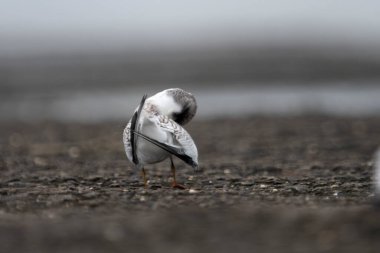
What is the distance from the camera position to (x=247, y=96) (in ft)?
69.2

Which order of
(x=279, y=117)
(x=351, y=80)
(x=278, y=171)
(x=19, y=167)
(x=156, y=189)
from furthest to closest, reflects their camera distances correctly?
(x=351, y=80)
(x=279, y=117)
(x=19, y=167)
(x=278, y=171)
(x=156, y=189)

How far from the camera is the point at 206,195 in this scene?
24.4 ft

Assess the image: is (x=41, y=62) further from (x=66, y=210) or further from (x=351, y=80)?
(x=66, y=210)

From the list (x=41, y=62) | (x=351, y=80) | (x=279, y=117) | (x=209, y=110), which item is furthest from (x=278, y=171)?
(x=41, y=62)

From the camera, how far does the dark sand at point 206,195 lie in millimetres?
5633

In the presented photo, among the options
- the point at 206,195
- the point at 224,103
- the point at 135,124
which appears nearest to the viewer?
the point at 206,195

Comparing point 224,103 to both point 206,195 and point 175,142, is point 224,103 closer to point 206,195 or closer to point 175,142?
point 175,142

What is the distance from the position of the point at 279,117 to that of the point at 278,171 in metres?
6.23

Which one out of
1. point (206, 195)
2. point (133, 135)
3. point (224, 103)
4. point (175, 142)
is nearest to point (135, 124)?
point (133, 135)

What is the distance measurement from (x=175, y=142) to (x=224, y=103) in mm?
12079

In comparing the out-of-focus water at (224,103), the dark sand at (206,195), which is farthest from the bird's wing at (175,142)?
the out-of-focus water at (224,103)

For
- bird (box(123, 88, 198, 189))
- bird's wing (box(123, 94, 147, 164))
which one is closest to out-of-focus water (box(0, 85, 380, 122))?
bird (box(123, 88, 198, 189))

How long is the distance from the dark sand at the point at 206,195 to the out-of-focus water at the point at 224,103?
3.43m

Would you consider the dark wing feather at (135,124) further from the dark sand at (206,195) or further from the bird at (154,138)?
the dark sand at (206,195)
